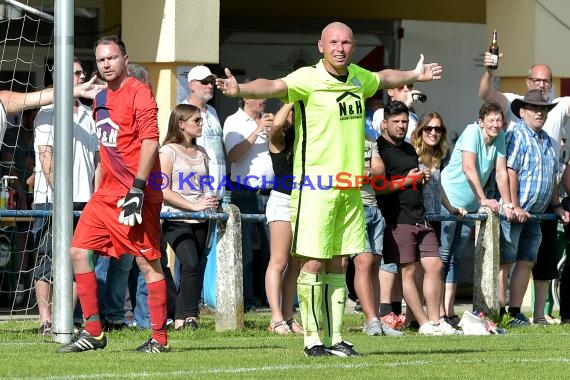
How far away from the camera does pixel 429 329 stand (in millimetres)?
12984

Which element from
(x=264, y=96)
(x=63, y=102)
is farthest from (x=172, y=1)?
(x=264, y=96)

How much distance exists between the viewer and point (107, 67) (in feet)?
33.6

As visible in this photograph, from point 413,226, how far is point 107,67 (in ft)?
13.0

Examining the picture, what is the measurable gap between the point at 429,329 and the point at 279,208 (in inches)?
67.1

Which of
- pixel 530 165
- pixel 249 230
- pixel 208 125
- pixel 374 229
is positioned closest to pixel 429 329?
pixel 374 229

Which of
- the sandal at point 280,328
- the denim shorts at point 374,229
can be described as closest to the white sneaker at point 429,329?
the denim shorts at point 374,229

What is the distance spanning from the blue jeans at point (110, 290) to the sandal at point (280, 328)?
1302mm

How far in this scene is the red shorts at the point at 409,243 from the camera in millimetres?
13133

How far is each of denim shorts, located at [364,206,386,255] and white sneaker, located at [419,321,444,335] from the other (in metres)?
0.74

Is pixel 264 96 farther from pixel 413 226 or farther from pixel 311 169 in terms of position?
pixel 413 226

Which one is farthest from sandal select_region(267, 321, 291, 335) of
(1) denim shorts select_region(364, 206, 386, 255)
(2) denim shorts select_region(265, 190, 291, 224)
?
(1) denim shorts select_region(364, 206, 386, 255)

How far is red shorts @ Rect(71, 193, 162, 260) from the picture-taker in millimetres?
10133

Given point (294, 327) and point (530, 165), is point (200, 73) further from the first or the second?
point (530, 165)

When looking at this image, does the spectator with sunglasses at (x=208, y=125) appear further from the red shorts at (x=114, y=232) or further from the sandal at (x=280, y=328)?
the red shorts at (x=114, y=232)
